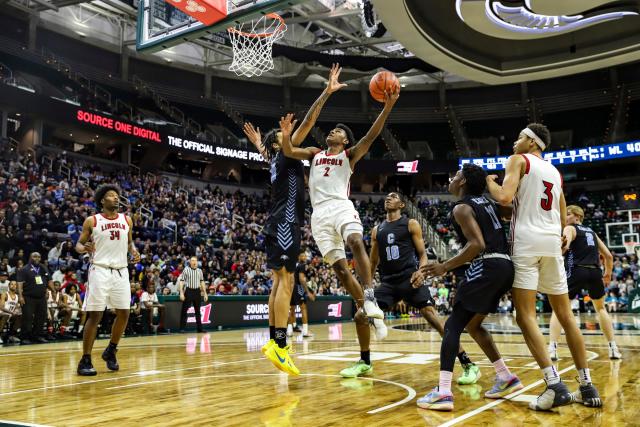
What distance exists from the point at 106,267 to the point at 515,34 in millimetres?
17607

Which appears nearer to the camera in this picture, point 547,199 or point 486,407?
point 486,407

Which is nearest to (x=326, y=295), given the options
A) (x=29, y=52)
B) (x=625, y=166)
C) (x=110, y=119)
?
(x=110, y=119)

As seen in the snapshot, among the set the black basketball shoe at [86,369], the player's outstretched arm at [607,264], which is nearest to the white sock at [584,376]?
the player's outstretched arm at [607,264]

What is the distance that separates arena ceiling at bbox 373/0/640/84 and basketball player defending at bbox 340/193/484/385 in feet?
40.3

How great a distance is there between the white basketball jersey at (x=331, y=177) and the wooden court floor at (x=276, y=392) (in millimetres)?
1725

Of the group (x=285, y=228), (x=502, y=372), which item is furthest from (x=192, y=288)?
(x=502, y=372)

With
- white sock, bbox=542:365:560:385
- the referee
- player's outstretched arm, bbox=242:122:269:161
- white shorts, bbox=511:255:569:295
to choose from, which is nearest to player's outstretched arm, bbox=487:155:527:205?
white shorts, bbox=511:255:569:295

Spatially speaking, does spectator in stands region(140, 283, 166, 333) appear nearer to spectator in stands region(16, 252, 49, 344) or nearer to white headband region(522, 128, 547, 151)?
spectator in stands region(16, 252, 49, 344)

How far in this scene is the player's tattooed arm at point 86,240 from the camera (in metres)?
6.01

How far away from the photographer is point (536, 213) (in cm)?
418

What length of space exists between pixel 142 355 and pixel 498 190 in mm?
5823

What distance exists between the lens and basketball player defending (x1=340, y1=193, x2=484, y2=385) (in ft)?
18.1

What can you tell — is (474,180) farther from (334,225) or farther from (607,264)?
(607,264)

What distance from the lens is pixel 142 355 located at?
7977 millimetres
